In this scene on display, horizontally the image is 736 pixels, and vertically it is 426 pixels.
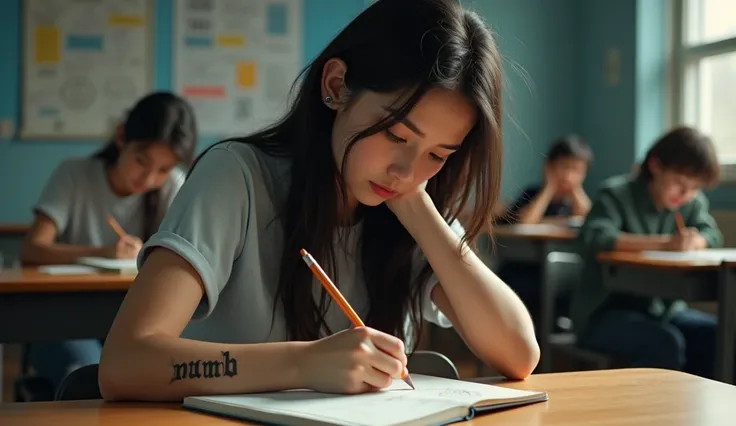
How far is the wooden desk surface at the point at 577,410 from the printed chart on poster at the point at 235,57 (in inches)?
166

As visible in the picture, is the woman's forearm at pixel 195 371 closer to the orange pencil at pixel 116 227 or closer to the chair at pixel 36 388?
the chair at pixel 36 388

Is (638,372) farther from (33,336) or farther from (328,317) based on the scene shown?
(33,336)

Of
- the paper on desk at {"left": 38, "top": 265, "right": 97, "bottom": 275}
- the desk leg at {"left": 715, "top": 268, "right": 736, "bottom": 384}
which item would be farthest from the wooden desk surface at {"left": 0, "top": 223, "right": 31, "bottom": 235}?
the desk leg at {"left": 715, "top": 268, "right": 736, "bottom": 384}

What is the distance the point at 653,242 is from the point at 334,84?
7.32ft

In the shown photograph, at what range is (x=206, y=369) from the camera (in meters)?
0.98

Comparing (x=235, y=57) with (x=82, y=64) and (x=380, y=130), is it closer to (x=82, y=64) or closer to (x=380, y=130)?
(x=82, y=64)

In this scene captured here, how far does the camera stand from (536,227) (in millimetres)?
4621

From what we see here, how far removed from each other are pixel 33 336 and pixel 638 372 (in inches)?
57.0

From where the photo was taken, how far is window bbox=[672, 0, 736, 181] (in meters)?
4.70

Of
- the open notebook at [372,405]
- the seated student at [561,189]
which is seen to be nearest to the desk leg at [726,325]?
the open notebook at [372,405]

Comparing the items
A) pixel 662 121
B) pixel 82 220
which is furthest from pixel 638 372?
pixel 662 121

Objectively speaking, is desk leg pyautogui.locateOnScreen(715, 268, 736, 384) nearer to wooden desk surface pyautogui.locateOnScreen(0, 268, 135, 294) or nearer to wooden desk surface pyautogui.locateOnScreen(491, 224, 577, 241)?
wooden desk surface pyautogui.locateOnScreen(491, 224, 577, 241)

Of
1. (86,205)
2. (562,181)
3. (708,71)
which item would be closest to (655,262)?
(86,205)

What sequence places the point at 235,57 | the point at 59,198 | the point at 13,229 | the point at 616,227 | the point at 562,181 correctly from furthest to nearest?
the point at 235,57 → the point at 562,181 → the point at 13,229 → the point at 616,227 → the point at 59,198
